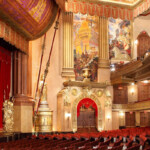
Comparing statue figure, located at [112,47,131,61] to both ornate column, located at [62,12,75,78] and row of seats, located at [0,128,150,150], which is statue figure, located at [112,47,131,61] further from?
row of seats, located at [0,128,150,150]

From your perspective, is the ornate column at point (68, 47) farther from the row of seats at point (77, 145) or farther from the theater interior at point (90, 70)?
the row of seats at point (77, 145)

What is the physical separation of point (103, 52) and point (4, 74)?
1033 centimetres

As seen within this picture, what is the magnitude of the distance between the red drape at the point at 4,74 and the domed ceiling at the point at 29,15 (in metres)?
1.34

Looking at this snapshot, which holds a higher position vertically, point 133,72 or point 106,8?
point 106,8

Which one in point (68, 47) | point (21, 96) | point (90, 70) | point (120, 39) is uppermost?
point (120, 39)

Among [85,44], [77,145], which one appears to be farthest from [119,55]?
[77,145]

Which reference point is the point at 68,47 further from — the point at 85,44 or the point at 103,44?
the point at 103,44

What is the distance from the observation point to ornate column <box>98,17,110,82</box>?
73.5 ft

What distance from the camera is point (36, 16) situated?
43.2ft

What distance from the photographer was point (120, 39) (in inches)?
925

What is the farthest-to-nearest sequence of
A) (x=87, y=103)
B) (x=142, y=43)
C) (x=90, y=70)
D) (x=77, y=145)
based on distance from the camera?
(x=142, y=43) < (x=90, y=70) < (x=87, y=103) < (x=77, y=145)

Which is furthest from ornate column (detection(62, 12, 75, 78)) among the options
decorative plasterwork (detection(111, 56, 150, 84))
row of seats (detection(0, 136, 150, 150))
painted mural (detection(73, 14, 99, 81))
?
row of seats (detection(0, 136, 150, 150))

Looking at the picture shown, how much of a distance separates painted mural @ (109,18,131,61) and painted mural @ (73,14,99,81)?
1.30 metres

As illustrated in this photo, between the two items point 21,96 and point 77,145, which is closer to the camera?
point 77,145
